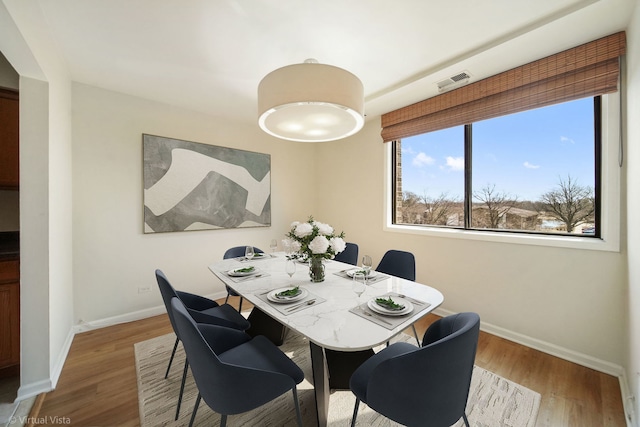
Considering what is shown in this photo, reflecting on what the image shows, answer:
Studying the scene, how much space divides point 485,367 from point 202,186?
11.4 ft

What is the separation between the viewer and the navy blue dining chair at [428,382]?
92cm

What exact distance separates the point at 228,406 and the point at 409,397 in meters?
0.75

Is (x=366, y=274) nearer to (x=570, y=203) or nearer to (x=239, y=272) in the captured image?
(x=239, y=272)

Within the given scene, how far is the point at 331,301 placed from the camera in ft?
4.70

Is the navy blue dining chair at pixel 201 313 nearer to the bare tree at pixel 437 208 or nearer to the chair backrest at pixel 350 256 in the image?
the chair backrest at pixel 350 256

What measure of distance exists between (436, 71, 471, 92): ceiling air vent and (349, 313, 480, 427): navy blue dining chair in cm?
226

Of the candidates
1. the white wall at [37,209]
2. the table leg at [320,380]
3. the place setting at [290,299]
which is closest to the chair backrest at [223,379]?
the table leg at [320,380]

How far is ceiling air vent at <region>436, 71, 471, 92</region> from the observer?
2289 millimetres

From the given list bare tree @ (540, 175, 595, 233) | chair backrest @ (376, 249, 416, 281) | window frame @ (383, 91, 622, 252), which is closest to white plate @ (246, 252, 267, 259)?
chair backrest @ (376, 249, 416, 281)

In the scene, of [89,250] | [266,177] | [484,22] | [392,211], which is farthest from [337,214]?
[89,250]

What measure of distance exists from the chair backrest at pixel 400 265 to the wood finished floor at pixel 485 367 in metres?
0.88

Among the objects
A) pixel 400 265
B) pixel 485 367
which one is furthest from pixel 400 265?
pixel 485 367

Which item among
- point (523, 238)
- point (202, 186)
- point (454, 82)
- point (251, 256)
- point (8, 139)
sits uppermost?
point (454, 82)

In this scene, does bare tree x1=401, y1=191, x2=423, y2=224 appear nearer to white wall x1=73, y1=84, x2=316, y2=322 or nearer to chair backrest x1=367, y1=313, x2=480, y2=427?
chair backrest x1=367, y1=313, x2=480, y2=427
